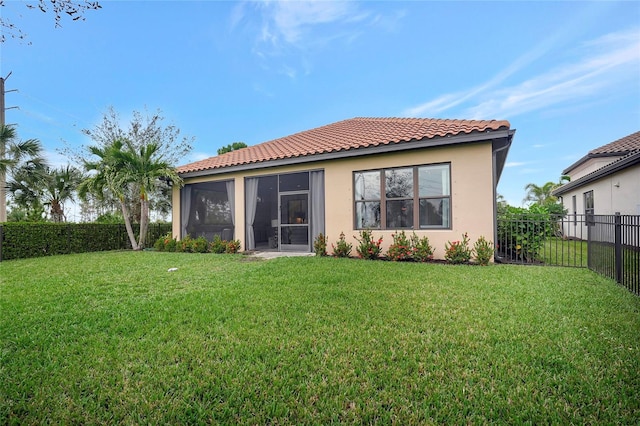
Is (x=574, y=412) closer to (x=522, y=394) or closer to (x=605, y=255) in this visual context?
(x=522, y=394)

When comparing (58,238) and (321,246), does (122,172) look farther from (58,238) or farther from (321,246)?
(321,246)

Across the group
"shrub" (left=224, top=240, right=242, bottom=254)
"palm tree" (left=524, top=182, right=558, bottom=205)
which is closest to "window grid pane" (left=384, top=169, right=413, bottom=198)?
"shrub" (left=224, top=240, right=242, bottom=254)

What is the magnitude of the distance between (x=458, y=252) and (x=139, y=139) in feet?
68.3

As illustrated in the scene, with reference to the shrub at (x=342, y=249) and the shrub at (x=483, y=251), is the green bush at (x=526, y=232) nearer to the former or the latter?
the shrub at (x=483, y=251)

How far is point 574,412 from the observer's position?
6.38 feet

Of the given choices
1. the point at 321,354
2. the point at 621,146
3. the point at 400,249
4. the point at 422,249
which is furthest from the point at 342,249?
the point at 621,146

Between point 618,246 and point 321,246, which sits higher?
point 618,246

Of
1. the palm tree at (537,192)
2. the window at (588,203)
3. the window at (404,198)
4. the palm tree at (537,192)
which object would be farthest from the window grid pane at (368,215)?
the palm tree at (537,192)

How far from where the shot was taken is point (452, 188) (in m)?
7.70

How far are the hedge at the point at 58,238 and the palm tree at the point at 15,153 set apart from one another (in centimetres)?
277

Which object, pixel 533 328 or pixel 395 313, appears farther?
pixel 395 313

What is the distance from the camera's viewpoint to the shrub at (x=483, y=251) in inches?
278

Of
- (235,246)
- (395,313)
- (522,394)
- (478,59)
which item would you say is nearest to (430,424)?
(522,394)

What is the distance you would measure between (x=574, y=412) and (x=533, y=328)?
4.95 ft
